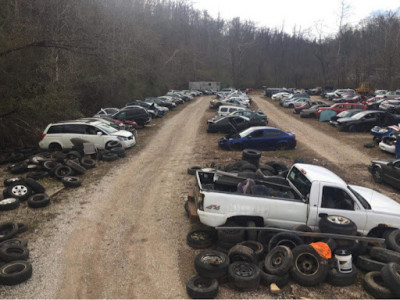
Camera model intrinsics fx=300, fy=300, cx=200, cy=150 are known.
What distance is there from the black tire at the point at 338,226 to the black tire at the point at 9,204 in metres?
8.72

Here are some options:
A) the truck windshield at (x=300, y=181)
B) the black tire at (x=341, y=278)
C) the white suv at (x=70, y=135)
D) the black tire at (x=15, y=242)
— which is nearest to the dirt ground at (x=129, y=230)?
the black tire at (x=341, y=278)

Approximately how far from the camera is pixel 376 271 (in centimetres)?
598

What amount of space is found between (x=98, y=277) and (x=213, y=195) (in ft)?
9.72

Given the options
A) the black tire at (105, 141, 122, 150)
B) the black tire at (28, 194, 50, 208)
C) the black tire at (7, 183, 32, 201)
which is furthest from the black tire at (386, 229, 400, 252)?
the black tire at (105, 141, 122, 150)

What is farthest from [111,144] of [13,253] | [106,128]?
[13,253]

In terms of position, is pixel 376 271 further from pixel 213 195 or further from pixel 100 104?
pixel 100 104

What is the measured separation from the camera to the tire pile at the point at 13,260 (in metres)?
5.82

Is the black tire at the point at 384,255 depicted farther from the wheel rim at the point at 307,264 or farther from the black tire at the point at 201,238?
the black tire at the point at 201,238

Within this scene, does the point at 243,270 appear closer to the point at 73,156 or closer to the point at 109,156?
the point at 109,156

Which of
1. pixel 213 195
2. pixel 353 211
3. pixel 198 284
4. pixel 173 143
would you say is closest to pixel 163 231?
pixel 213 195

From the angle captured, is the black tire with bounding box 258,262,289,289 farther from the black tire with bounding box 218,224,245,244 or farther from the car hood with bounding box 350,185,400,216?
the car hood with bounding box 350,185,400,216

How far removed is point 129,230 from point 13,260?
2.65 metres

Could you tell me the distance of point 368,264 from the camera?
611 cm

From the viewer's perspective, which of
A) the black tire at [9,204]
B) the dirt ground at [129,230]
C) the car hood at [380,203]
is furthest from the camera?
the black tire at [9,204]
